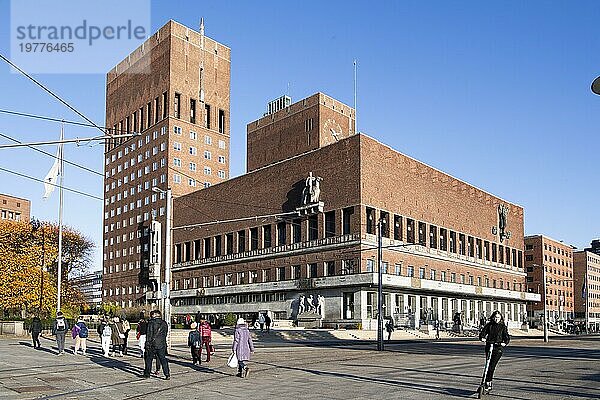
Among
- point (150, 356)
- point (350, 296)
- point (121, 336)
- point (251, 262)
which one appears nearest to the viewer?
point (150, 356)

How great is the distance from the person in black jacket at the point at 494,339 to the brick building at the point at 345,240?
53.7m

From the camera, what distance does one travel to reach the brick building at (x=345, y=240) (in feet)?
274

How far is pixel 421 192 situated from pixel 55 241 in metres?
48.3

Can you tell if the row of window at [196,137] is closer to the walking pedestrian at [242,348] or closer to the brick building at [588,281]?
the walking pedestrian at [242,348]

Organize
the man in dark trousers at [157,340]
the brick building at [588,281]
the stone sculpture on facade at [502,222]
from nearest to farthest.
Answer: the man in dark trousers at [157,340]
the stone sculpture on facade at [502,222]
the brick building at [588,281]

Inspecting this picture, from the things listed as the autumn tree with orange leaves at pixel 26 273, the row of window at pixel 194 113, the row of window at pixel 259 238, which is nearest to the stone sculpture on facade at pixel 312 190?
the row of window at pixel 259 238

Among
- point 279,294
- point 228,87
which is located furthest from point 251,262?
point 228,87

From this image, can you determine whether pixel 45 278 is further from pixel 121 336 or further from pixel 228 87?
pixel 228 87

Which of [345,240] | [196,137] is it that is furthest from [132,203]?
[345,240]

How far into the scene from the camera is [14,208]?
160000 millimetres

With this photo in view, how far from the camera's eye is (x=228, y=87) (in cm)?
12988

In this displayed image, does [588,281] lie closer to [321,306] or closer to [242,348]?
[321,306]

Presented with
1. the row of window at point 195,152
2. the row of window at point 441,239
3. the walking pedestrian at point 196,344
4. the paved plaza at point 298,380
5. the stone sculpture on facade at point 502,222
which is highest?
the row of window at point 195,152

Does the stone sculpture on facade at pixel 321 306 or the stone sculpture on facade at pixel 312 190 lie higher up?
the stone sculpture on facade at pixel 312 190
